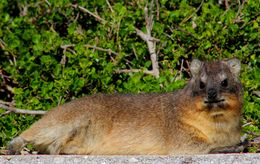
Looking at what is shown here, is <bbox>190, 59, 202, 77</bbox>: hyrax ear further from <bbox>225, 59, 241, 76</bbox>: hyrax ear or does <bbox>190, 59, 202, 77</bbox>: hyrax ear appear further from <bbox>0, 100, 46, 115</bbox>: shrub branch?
<bbox>0, 100, 46, 115</bbox>: shrub branch

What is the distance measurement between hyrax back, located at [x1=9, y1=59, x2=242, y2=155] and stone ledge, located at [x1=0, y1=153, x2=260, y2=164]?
32.0 inches

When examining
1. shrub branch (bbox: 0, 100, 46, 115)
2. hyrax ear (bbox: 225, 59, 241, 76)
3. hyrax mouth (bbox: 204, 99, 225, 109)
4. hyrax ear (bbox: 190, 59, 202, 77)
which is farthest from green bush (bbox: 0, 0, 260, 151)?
hyrax mouth (bbox: 204, 99, 225, 109)

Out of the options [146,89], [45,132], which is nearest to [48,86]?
[146,89]

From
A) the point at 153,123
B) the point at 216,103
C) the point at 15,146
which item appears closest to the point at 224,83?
the point at 216,103

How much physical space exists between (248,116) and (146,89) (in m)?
1.30

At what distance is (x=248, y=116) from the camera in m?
9.35

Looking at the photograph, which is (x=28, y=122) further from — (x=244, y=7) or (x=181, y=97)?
(x=244, y=7)

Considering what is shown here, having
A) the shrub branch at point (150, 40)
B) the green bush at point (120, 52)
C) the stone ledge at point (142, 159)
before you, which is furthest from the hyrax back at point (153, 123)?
the shrub branch at point (150, 40)

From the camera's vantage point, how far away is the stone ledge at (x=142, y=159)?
21.4ft

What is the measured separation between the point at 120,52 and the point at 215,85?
317 centimetres

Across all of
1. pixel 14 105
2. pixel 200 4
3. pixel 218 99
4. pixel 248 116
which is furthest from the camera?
pixel 200 4

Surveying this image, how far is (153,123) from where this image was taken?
25.7ft

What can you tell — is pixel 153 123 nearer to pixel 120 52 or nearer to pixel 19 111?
pixel 19 111

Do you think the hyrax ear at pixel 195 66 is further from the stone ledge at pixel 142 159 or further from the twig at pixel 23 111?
the twig at pixel 23 111
